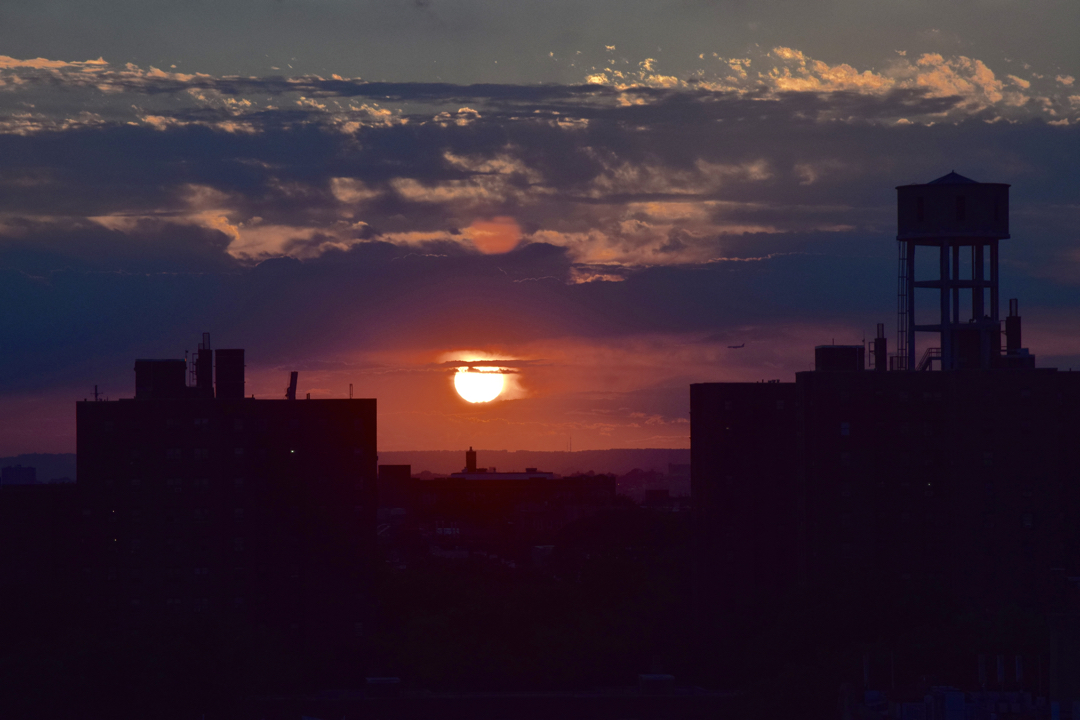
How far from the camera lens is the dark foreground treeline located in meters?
73.8

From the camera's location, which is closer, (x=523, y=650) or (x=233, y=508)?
(x=523, y=650)

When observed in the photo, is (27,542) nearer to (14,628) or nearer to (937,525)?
(14,628)

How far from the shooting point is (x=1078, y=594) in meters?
54.5

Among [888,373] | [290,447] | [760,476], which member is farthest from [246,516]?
[888,373]

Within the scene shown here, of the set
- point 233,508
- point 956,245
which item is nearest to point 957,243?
point 956,245

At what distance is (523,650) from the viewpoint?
11925cm

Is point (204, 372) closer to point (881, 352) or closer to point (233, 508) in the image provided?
point (233, 508)

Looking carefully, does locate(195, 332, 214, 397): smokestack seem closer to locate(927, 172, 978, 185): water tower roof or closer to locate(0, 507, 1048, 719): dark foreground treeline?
locate(0, 507, 1048, 719): dark foreground treeline

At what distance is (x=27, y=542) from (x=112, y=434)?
426 inches

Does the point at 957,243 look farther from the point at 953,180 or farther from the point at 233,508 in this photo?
the point at 233,508

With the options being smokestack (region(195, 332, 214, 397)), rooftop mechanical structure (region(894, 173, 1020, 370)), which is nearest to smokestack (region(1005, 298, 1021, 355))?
rooftop mechanical structure (region(894, 173, 1020, 370))

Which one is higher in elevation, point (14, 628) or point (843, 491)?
point (843, 491)

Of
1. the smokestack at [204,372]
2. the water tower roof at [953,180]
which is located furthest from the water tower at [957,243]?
the smokestack at [204,372]

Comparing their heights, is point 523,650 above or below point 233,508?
below
